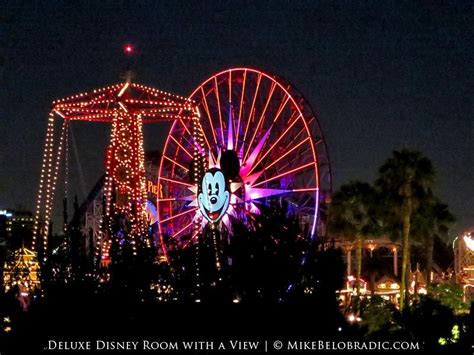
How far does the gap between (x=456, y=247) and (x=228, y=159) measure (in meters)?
17.5

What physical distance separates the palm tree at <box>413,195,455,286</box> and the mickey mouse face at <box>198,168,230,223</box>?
12.6 meters

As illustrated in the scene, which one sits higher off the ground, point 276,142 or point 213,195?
point 276,142

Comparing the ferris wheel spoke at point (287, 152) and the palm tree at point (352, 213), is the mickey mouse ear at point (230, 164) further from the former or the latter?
the palm tree at point (352, 213)

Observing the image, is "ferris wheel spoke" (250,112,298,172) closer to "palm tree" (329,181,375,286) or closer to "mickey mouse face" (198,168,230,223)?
"mickey mouse face" (198,168,230,223)

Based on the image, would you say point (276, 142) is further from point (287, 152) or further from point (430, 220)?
point (430, 220)

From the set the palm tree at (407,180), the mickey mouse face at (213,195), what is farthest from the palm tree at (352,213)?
the mickey mouse face at (213,195)

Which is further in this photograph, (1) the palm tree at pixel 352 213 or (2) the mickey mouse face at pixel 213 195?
(1) the palm tree at pixel 352 213

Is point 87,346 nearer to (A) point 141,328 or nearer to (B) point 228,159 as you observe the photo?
(A) point 141,328

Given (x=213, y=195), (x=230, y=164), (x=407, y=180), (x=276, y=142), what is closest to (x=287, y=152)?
(x=276, y=142)

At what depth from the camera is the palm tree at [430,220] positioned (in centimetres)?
4572

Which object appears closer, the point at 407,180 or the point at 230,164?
the point at 230,164

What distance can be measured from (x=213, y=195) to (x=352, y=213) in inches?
511

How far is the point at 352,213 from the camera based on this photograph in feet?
160

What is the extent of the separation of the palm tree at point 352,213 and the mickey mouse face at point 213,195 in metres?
11.0
